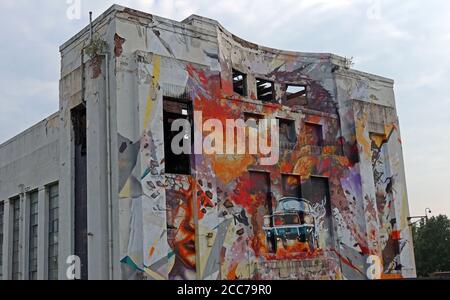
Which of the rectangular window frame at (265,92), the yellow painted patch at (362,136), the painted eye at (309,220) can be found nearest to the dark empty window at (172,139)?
the rectangular window frame at (265,92)

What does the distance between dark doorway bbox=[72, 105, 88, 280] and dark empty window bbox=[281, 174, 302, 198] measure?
796cm

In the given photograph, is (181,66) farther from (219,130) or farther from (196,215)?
(196,215)

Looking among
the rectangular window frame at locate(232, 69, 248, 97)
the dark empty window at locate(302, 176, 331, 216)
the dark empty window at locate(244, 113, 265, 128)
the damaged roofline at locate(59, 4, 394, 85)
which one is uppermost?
the damaged roofline at locate(59, 4, 394, 85)

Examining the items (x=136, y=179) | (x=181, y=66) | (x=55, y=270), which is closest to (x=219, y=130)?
(x=181, y=66)

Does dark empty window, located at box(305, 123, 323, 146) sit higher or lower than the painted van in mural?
higher

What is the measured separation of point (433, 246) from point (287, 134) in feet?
105

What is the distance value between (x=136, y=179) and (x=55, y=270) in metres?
6.77

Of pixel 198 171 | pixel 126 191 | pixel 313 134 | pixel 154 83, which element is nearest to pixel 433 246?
pixel 313 134

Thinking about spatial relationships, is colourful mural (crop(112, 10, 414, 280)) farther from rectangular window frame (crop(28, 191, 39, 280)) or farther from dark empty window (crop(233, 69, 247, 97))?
rectangular window frame (crop(28, 191, 39, 280))

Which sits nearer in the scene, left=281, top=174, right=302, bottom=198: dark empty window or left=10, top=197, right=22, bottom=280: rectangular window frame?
left=281, top=174, right=302, bottom=198: dark empty window

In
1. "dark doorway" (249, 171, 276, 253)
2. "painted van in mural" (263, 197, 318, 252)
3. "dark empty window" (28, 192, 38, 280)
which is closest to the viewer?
"dark doorway" (249, 171, 276, 253)

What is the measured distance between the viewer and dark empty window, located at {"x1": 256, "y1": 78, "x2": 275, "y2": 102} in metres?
23.4

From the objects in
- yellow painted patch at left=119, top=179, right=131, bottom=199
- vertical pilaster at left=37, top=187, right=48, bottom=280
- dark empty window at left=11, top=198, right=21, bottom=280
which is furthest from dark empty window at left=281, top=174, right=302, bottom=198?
dark empty window at left=11, top=198, right=21, bottom=280

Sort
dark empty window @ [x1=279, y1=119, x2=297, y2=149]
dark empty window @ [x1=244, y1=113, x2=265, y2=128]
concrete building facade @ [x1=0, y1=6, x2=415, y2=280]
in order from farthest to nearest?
dark empty window @ [x1=279, y1=119, x2=297, y2=149] < dark empty window @ [x1=244, y1=113, x2=265, y2=128] < concrete building facade @ [x1=0, y1=6, x2=415, y2=280]
